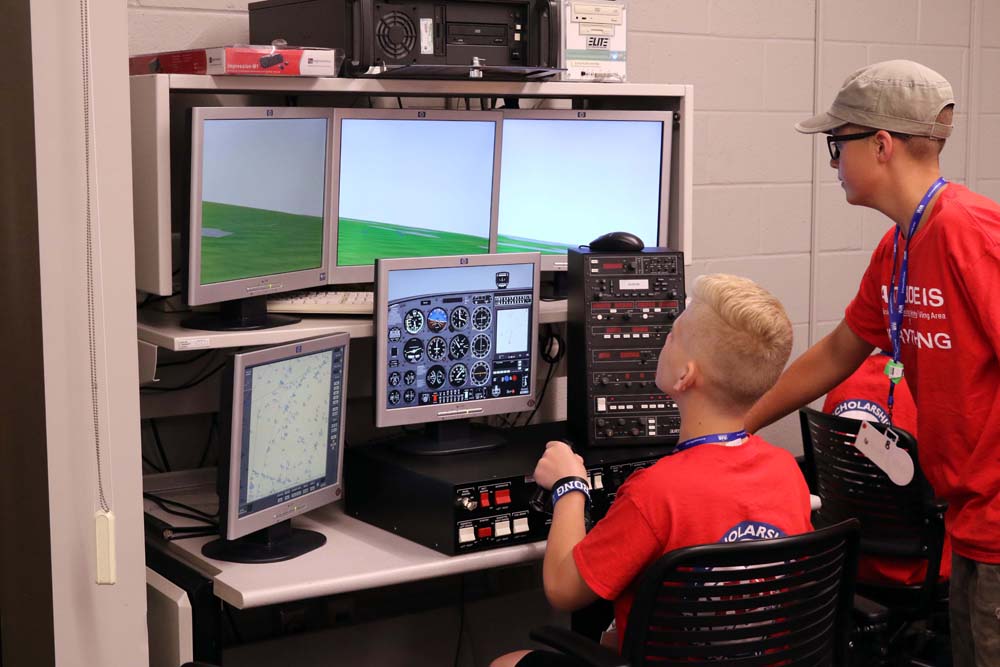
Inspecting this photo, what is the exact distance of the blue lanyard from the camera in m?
1.84

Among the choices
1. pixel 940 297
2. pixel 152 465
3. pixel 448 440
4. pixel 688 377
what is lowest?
pixel 152 465

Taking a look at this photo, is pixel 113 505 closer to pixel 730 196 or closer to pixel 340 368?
pixel 340 368

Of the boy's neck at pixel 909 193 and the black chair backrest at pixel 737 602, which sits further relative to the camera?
the boy's neck at pixel 909 193

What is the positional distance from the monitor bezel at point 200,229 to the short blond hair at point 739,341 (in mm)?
890

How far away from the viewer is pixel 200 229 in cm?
215

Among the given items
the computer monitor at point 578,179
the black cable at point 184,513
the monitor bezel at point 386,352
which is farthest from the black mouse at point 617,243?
the black cable at point 184,513

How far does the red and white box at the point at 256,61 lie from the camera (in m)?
2.16

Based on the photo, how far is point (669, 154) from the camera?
2.86 meters

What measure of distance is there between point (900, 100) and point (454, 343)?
968mm

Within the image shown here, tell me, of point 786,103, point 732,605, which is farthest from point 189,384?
point 786,103

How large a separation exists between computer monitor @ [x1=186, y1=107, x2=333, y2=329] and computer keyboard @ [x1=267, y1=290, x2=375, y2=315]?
0.03 meters

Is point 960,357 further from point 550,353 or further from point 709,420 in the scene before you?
point 550,353

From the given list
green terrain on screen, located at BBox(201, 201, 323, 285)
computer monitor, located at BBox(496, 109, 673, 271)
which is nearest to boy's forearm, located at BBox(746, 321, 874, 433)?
computer monitor, located at BBox(496, 109, 673, 271)

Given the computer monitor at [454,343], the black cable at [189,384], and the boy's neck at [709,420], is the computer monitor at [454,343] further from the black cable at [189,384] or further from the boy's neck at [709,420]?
the boy's neck at [709,420]
